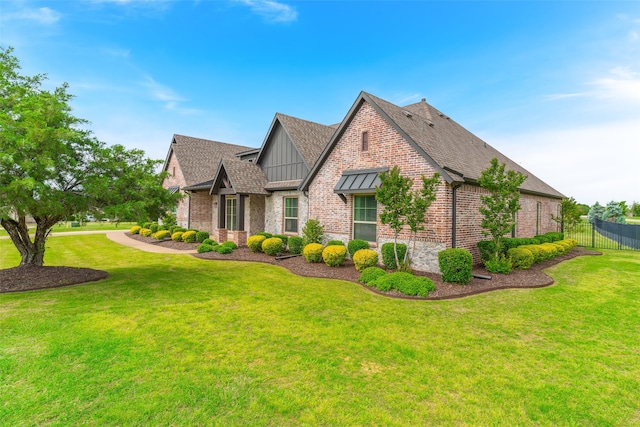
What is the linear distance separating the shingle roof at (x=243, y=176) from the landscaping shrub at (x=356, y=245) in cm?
755

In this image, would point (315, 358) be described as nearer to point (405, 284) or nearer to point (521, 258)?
point (405, 284)

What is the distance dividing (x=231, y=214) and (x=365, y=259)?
37.3 feet

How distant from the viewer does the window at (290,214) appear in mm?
16355

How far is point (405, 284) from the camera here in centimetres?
837

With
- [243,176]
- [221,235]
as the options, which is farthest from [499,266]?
[221,235]

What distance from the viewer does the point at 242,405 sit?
3467 mm

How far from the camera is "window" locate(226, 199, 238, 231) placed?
18.9 metres

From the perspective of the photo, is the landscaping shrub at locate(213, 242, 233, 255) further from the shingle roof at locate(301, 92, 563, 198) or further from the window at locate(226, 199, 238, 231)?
the shingle roof at locate(301, 92, 563, 198)

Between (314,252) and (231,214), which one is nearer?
(314,252)

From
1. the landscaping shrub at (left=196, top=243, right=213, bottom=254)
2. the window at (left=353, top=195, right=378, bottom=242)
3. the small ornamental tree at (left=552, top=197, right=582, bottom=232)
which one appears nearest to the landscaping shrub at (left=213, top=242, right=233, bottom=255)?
the landscaping shrub at (left=196, top=243, right=213, bottom=254)

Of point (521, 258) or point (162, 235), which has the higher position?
point (521, 258)

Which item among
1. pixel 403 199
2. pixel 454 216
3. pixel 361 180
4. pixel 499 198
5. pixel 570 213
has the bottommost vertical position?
pixel 454 216

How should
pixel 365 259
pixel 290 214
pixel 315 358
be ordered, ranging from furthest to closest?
pixel 290 214 < pixel 365 259 < pixel 315 358

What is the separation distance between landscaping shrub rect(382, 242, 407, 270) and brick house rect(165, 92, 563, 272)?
51cm
